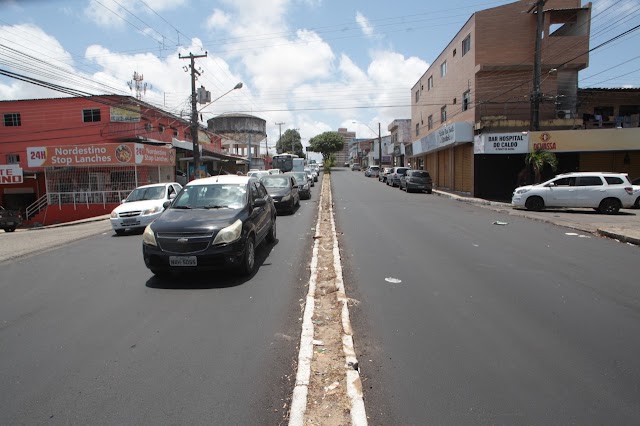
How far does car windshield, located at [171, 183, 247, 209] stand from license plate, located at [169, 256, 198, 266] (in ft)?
4.57

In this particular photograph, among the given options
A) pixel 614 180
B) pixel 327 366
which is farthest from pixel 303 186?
pixel 327 366

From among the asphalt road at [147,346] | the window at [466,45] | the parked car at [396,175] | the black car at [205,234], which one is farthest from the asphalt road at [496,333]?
the parked car at [396,175]

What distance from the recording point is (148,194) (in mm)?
15078

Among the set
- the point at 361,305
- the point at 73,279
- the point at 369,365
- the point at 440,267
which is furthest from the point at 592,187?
the point at 73,279

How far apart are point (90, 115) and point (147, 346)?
33191 mm

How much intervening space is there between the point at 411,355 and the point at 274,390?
55.7 inches

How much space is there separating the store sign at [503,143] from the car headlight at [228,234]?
67.9 ft

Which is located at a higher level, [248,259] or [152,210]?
[152,210]

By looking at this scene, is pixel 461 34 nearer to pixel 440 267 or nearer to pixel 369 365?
pixel 440 267

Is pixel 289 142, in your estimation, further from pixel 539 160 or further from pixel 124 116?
pixel 539 160

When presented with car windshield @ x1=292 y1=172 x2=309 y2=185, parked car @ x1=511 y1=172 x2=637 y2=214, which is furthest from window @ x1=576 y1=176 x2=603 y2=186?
car windshield @ x1=292 y1=172 x2=309 y2=185

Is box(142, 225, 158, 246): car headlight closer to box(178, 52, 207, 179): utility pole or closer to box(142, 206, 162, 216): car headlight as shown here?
box(142, 206, 162, 216): car headlight

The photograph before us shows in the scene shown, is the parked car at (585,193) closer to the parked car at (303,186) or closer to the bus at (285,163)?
the parked car at (303,186)

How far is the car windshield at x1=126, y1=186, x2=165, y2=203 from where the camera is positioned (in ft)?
48.6
